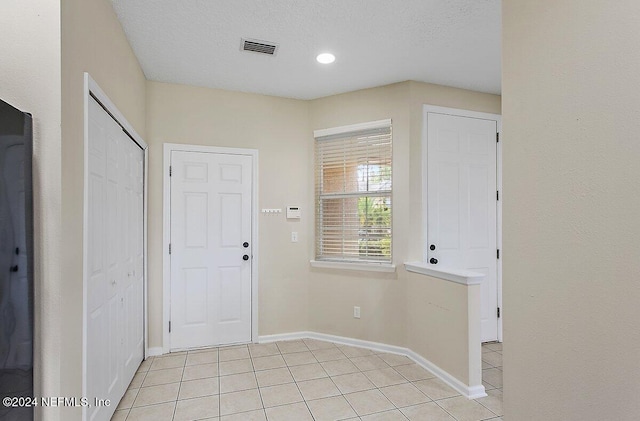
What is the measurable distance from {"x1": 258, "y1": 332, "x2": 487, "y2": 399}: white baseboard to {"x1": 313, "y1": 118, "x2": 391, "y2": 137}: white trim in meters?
2.18

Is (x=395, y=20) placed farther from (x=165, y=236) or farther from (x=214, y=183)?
(x=165, y=236)

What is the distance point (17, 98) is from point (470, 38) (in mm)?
2710

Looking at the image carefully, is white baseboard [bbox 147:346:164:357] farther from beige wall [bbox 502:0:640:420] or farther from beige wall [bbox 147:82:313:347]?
beige wall [bbox 502:0:640:420]

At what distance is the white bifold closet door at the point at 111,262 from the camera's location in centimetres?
179

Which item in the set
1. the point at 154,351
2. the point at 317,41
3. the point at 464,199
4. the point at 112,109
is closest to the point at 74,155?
the point at 112,109

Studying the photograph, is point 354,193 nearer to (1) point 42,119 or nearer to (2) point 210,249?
(2) point 210,249

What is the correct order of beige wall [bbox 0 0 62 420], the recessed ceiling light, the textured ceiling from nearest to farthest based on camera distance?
beige wall [bbox 0 0 62 420]
the textured ceiling
the recessed ceiling light

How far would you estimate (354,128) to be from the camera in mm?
3451

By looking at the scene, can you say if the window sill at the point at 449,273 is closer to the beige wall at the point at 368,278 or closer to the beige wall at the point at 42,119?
the beige wall at the point at 368,278

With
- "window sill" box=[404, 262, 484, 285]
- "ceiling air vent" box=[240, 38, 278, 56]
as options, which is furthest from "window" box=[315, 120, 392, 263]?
"ceiling air vent" box=[240, 38, 278, 56]

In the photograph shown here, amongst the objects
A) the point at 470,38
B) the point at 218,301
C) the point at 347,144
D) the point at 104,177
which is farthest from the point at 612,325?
the point at 218,301

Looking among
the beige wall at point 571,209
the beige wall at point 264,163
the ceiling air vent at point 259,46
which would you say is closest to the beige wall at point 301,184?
the beige wall at point 264,163

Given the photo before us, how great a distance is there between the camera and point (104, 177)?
6.57 ft

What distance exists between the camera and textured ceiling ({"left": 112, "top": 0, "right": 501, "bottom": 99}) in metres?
2.12
